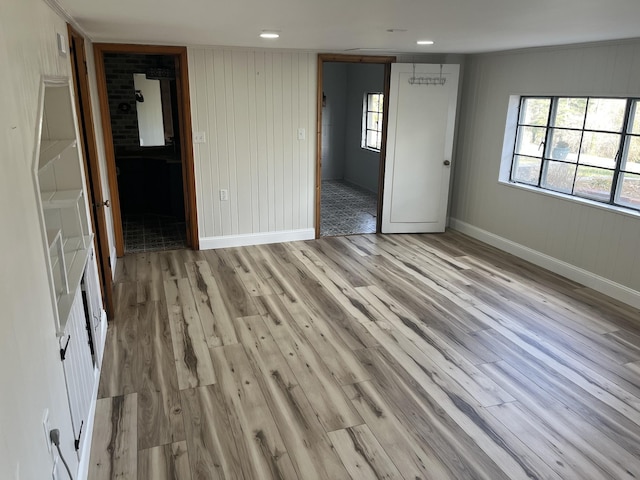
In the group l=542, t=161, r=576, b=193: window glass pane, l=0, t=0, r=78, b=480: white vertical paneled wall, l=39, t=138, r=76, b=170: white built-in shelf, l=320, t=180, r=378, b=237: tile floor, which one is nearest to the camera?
l=0, t=0, r=78, b=480: white vertical paneled wall

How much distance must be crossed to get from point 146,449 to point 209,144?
11.4ft

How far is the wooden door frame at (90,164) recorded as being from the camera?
329 centimetres

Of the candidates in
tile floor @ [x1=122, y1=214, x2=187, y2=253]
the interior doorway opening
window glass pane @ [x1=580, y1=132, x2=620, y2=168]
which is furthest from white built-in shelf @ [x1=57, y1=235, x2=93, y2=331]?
window glass pane @ [x1=580, y1=132, x2=620, y2=168]

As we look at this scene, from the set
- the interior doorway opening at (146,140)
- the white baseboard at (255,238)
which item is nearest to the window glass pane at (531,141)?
the white baseboard at (255,238)

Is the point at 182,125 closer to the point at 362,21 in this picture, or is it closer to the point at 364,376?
the point at 362,21

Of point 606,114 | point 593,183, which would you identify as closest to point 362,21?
Answer: point 606,114

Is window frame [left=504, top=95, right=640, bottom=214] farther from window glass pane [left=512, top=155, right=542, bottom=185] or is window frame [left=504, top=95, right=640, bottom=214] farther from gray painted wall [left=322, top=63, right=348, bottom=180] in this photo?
gray painted wall [left=322, top=63, right=348, bottom=180]

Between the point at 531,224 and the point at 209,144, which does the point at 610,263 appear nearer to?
the point at 531,224

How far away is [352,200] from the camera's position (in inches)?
311

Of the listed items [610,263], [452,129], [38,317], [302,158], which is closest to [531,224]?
[610,263]

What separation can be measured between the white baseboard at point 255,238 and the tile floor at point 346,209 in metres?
0.32

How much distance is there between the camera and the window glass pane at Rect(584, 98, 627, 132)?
4191 mm

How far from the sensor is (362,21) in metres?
3.04

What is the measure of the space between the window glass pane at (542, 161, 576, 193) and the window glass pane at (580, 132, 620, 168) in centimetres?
19
